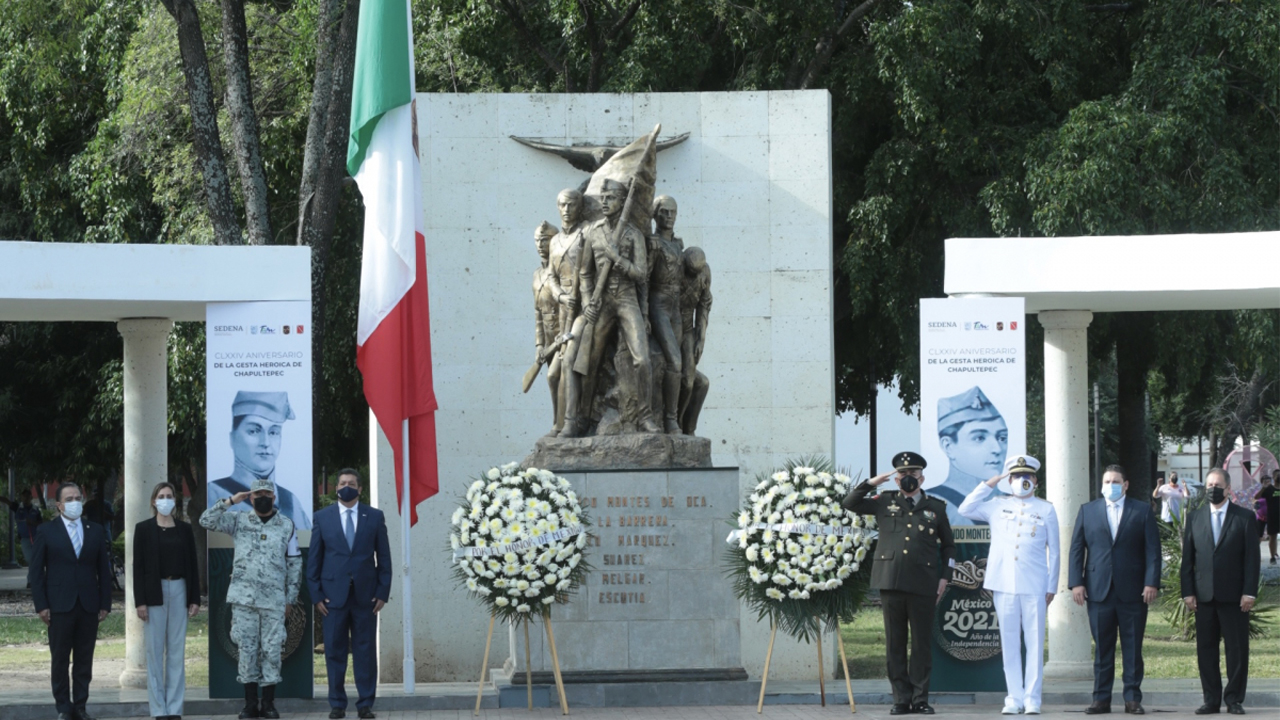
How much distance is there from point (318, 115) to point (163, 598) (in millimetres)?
7116

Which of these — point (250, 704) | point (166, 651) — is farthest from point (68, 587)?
Answer: point (250, 704)

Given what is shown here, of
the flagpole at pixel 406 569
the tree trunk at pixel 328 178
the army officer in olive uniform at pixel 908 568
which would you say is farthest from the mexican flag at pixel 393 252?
the tree trunk at pixel 328 178

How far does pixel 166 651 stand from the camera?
10.5 m

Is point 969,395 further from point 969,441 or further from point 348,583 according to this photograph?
point 348,583

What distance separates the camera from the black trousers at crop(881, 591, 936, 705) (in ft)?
33.8

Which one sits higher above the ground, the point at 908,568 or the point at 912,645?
the point at 908,568

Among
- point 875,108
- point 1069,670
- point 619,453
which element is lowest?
point 1069,670

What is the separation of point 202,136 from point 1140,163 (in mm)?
9489

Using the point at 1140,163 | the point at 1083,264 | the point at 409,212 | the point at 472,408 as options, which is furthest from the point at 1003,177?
the point at 409,212

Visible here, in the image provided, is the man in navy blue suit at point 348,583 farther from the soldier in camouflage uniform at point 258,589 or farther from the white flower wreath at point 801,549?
the white flower wreath at point 801,549

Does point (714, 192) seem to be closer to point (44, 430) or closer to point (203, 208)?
point (203, 208)

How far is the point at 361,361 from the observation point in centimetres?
1165

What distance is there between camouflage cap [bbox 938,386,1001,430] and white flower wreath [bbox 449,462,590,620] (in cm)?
296

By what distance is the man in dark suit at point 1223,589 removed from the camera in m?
10.5
